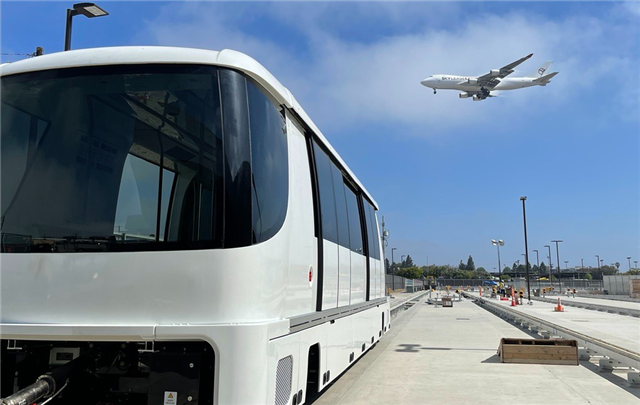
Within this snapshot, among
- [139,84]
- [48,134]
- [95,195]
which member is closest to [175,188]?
[95,195]

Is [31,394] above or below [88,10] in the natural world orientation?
below

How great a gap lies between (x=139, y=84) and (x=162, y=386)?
2320 millimetres

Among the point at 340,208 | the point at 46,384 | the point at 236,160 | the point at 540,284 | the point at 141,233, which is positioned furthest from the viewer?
the point at 540,284

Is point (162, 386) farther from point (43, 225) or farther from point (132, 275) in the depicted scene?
point (43, 225)

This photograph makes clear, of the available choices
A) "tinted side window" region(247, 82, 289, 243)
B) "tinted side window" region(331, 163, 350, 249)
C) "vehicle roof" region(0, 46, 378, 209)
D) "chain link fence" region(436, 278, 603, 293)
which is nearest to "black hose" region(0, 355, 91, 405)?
"tinted side window" region(247, 82, 289, 243)

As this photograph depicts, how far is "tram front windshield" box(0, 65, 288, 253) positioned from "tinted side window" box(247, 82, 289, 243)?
0.02 m

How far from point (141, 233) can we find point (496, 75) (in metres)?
57.8

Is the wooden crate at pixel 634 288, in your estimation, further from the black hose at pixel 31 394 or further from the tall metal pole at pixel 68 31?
the black hose at pixel 31 394

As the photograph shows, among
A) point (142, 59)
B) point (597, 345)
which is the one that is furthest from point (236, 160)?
point (597, 345)

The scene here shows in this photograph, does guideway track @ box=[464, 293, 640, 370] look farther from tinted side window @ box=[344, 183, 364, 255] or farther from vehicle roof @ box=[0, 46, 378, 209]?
vehicle roof @ box=[0, 46, 378, 209]

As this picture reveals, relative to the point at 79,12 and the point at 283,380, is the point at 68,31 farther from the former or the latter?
the point at 283,380

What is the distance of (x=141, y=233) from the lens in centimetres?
391

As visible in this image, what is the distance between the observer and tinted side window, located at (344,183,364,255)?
8.98 metres

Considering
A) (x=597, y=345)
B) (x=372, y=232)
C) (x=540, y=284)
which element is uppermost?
(x=372, y=232)
